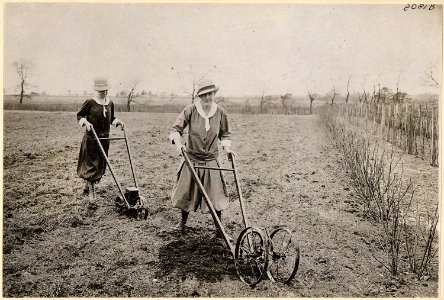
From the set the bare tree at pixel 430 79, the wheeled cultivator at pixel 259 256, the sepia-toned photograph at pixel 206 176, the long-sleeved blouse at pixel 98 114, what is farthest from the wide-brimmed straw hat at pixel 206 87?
the bare tree at pixel 430 79

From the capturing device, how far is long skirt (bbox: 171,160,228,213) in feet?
11.5

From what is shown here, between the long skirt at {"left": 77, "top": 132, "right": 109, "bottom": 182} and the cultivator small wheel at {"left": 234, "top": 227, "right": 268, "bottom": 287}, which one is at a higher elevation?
the long skirt at {"left": 77, "top": 132, "right": 109, "bottom": 182}

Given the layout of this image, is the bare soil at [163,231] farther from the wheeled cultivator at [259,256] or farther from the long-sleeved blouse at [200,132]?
Answer: the long-sleeved blouse at [200,132]

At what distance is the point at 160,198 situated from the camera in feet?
14.9

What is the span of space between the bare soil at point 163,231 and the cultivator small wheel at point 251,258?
0.28ft

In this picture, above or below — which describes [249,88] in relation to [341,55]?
below

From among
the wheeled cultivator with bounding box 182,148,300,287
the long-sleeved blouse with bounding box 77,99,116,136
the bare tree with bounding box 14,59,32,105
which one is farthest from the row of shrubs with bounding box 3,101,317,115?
the wheeled cultivator with bounding box 182,148,300,287

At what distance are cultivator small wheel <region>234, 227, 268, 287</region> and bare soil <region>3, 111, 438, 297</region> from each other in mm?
85

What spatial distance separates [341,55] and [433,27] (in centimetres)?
86

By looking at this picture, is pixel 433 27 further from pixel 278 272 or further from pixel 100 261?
pixel 100 261

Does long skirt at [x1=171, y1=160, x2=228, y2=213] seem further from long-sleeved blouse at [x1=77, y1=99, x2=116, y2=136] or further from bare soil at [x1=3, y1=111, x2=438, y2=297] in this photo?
long-sleeved blouse at [x1=77, y1=99, x2=116, y2=136]

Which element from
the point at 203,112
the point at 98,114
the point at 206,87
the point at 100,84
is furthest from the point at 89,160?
the point at 206,87

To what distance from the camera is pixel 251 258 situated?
2.87m

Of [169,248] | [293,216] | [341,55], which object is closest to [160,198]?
[169,248]
